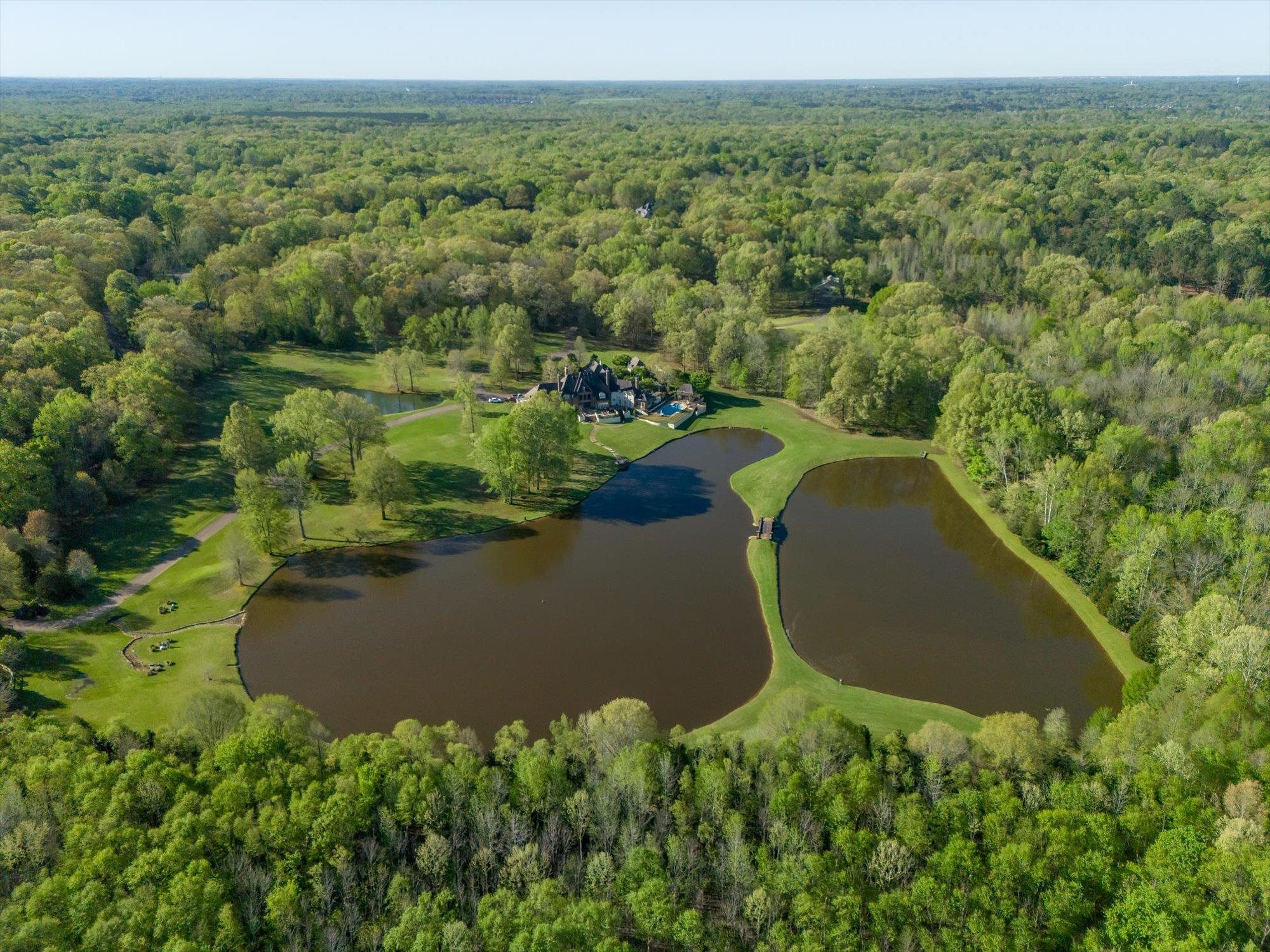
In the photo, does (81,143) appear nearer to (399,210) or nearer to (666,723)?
(399,210)

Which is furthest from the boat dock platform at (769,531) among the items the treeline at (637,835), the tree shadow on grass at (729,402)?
the tree shadow on grass at (729,402)

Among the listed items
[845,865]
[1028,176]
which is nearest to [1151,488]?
[845,865]

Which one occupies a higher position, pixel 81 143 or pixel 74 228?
pixel 81 143

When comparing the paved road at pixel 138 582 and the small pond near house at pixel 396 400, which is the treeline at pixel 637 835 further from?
the small pond near house at pixel 396 400

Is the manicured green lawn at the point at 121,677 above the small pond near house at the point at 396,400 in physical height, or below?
below

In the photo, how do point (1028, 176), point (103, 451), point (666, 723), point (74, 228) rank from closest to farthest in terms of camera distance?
point (666, 723) < point (103, 451) < point (74, 228) < point (1028, 176)

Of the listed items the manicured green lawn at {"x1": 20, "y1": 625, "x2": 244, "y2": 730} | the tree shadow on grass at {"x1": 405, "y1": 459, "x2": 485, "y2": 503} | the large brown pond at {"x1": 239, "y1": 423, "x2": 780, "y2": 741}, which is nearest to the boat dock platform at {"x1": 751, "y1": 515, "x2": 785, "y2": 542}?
the large brown pond at {"x1": 239, "y1": 423, "x2": 780, "y2": 741}

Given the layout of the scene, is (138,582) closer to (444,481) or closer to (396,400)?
(444,481)
